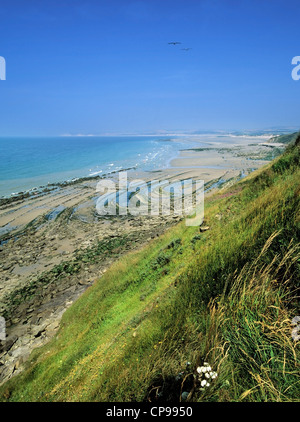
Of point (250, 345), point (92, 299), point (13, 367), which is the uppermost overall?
point (250, 345)

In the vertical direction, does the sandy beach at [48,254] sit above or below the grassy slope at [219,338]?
below

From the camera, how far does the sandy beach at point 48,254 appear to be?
33.6 feet

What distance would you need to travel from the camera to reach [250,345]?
8.54 feet

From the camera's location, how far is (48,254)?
17.8 metres

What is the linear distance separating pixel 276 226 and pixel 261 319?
6.24 feet

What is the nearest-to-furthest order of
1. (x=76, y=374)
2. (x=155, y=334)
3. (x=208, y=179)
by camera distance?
(x=155, y=334) < (x=76, y=374) < (x=208, y=179)

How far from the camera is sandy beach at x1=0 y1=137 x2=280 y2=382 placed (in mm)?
10250

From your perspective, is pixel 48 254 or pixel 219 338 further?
pixel 48 254

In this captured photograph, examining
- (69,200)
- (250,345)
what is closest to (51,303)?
(250,345)

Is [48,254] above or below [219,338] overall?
below

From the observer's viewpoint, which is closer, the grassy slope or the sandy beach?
the grassy slope

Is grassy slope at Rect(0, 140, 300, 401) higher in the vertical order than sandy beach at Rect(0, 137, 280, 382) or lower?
higher

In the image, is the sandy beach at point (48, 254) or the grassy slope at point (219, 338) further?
the sandy beach at point (48, 254)
